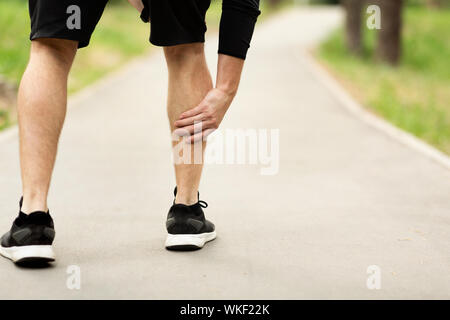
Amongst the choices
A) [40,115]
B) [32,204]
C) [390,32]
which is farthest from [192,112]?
[390,32]

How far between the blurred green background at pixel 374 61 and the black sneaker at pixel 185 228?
3.68 metres

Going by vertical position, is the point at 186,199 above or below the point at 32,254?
above

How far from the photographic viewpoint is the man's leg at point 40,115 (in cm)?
277

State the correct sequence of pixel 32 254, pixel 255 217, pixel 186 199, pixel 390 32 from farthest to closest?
1. pixel 390 32
2. pixel 255 217
3. pixel 186 199
4. pixel 32 254

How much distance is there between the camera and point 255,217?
3.77 m

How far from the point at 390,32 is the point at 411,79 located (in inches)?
116

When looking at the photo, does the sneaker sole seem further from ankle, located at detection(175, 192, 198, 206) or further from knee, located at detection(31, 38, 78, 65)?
knee, located at detection(31, 38, 78, 65)

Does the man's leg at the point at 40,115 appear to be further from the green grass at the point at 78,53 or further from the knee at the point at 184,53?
the green grass at the point at 78,53

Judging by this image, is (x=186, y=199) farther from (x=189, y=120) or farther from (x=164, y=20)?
(x=164, y=20)

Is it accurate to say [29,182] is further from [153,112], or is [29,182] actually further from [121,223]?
[153,112]

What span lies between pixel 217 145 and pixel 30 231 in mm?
3833

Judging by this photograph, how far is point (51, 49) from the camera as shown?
2.84m

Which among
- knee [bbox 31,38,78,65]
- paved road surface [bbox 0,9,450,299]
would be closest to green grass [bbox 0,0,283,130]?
paved road surface [bbox 0,9,450,299]
